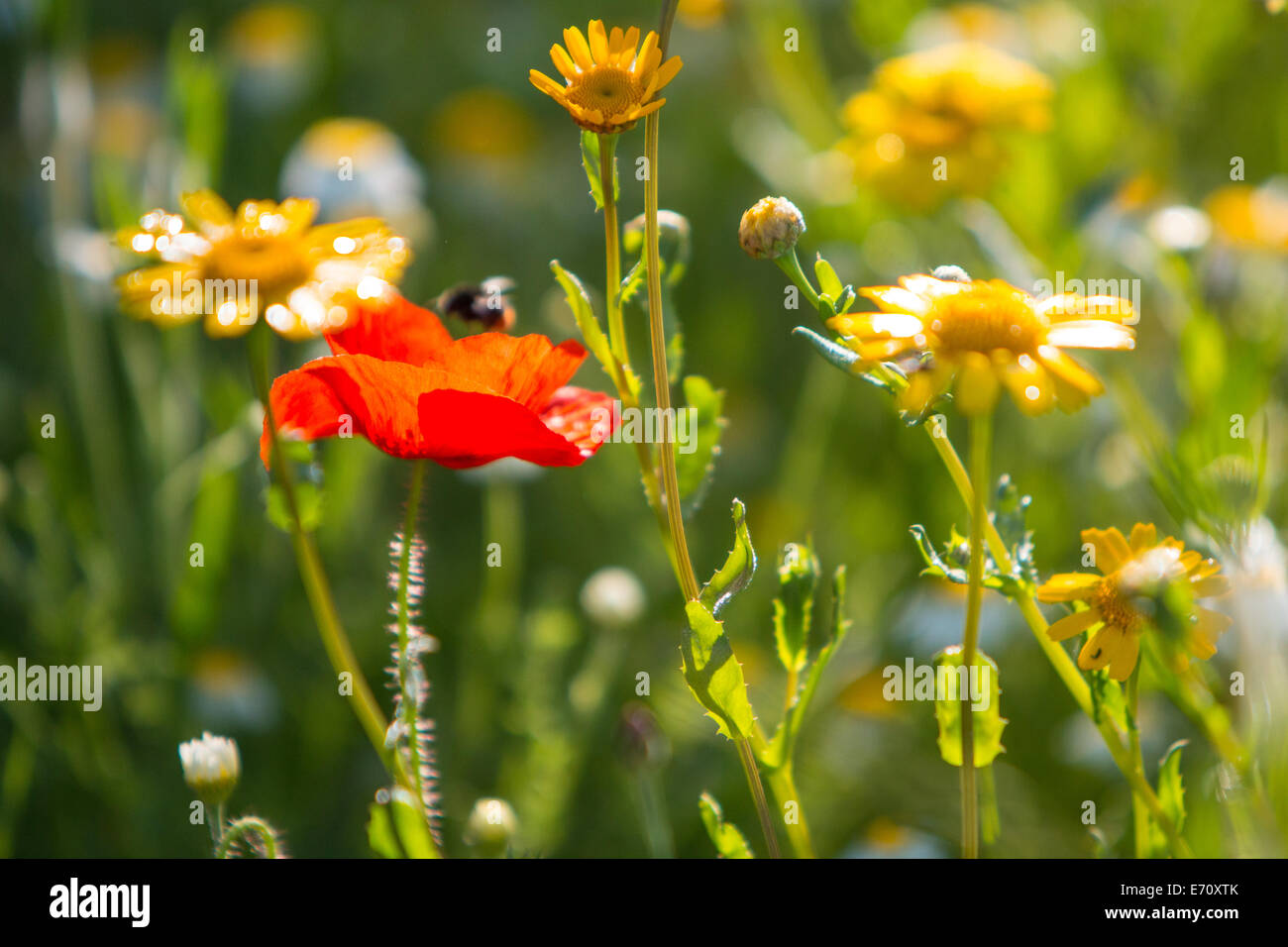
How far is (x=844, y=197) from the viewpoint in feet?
3.29

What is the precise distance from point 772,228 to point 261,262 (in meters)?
0.17

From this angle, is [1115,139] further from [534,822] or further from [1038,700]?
[534,822]

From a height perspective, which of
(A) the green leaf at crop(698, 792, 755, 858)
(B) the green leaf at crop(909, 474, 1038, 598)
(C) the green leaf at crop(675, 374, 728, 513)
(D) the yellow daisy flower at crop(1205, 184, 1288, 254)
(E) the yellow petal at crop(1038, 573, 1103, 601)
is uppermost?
(D) the yellow daisy flower at crop(1205, 184, 1288, 254)

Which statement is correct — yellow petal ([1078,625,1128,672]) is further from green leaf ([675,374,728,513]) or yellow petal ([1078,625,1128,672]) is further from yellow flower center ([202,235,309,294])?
yellow flower center ([202,235,309,294])

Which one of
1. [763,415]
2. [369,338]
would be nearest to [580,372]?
[763,415]

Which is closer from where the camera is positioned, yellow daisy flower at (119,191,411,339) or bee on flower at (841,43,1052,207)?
yellow daisy flower at (119,191,411,339)

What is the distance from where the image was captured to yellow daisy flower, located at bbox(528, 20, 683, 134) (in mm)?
340

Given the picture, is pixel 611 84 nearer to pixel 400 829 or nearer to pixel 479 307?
pixel 479 307

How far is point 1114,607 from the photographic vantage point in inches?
14.8

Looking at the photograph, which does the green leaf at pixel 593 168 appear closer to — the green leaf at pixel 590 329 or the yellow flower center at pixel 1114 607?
the green leaf at pixel 590 329

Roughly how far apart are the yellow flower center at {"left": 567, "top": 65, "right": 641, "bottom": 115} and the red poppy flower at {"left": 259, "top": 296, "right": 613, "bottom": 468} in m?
0.07

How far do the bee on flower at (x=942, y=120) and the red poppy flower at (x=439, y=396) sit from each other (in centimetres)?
53

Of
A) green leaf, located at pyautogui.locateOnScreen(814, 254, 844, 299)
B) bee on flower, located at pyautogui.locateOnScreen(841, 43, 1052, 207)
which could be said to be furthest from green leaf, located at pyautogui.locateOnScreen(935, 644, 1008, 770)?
bee on flower, located at pyautogui.locateOnScreen(841, 43, 1052, 207)

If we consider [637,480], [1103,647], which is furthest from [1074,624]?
[637,480]
